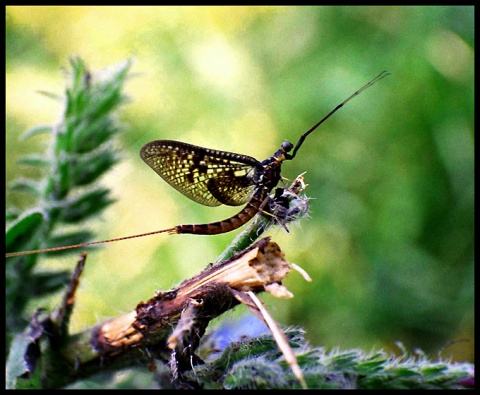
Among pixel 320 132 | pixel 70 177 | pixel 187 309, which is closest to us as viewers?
pixel 187 309

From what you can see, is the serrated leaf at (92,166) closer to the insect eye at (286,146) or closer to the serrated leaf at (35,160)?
the serrated leaf at (35,160)

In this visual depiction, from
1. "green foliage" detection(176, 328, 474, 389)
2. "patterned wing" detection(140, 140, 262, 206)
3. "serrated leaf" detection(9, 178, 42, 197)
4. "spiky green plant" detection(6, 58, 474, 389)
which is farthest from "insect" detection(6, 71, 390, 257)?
"green foliage" detection(176, 328, 474, 389)

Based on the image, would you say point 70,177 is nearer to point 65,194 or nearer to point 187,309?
point 65,194

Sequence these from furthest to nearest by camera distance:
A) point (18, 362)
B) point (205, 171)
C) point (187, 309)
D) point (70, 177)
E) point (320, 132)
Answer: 1. point (320, 132)
2. point (70, 177)
3. point (205, 171)
4. point (18, 362)
5. point (187, 309)

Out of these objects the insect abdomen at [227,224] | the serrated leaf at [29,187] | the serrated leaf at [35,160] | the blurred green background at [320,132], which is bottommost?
the insect abdomen at [227,224]

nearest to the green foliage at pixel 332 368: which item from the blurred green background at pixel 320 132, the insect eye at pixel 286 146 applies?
the insect eye at pixel 286 146

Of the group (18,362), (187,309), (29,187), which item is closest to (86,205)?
(29,187)
